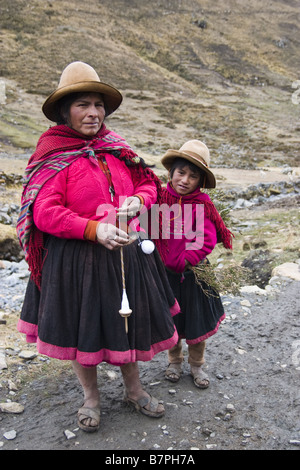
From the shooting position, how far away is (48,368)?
3.00 meters

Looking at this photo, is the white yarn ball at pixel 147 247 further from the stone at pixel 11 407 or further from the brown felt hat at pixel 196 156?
A: the stone at pixel 11 407

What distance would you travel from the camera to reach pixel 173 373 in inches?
111

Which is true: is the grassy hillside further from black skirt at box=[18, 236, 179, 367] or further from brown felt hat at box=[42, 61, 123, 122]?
black skirt at box=[18, 236, 179, 367]

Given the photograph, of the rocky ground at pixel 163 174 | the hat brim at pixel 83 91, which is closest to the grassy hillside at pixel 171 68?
the rocky ground at pixel 163 174

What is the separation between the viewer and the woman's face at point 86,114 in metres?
2.09

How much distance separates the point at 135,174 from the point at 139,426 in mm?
1344

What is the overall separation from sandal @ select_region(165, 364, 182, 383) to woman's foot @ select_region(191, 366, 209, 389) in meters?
0.09

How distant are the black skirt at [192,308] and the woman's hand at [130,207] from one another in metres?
0.68

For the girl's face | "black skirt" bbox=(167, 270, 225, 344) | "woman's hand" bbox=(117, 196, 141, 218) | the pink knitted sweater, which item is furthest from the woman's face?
"black skirt" bbox=(167, 270, 225, 344)

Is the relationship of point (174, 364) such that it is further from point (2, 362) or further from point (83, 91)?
point (83, 91)

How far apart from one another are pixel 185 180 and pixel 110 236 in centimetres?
82

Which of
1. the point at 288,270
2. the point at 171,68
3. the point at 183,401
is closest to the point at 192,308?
the point at 183,401

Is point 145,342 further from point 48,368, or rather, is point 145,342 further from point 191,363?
point 48,368

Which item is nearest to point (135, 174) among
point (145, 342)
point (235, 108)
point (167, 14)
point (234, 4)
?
point (145, 342)
